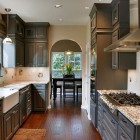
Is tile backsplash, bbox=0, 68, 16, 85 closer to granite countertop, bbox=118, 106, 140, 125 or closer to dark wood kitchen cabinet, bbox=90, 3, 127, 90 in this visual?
dark wood kitchen cabinet, bbox=90, 3, 127, 90

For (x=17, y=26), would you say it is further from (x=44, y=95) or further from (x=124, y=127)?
(x=124, y=127)

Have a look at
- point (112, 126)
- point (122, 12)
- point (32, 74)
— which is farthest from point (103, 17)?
point (32, 74)

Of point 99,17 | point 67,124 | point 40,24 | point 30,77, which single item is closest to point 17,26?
point 40,24

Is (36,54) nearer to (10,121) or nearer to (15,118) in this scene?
(15,118)

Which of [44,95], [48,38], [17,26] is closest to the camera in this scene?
[17,26]

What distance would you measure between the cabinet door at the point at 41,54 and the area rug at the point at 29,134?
99.2 inches

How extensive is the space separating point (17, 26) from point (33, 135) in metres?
3.07

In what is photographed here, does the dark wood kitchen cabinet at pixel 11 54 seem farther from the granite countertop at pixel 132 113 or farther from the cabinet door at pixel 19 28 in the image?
the granite countertop at pixel 132 113

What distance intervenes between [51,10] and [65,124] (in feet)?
9.39

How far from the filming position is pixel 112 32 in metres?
4.25

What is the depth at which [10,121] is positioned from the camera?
12.2 ft

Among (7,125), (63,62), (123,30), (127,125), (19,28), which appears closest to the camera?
(127,125)

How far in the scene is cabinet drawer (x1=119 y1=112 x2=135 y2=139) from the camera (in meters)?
2.01

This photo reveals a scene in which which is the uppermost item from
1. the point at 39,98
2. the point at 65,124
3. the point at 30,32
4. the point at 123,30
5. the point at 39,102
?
the point at 30,32
